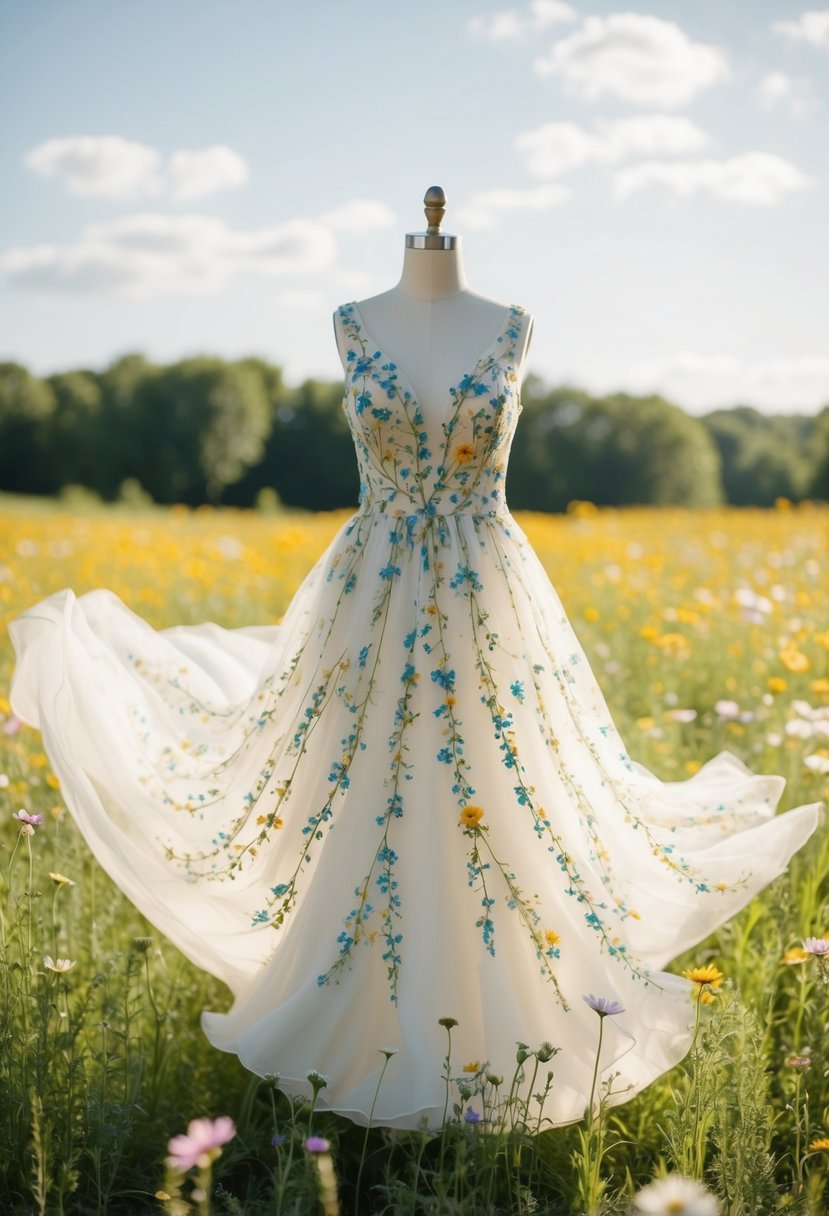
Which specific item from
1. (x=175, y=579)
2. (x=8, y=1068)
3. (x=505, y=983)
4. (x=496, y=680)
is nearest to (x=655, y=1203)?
(x=505, y=983)

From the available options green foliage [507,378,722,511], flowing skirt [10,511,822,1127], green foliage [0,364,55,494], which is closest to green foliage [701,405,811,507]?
green foliage [507,378,722,511]

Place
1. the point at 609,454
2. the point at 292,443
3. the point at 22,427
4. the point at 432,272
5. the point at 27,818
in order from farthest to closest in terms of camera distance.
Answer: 1. the point at 609,454
2. the point at 292,443
3. the point at 22,427
4. the point at 432,272
5. the point at 27,818

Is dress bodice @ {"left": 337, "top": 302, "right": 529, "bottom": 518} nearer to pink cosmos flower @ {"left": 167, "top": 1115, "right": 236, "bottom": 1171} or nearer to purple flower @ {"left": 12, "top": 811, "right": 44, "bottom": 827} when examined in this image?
purple flower @ {"left": 12, "top": 811, "right": 44, "bottom": 827}

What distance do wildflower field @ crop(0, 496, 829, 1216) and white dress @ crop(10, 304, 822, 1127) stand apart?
0.33 feet

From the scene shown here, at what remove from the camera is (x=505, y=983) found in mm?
1996

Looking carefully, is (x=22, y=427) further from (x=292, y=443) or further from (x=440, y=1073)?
(x=440, y=1073)

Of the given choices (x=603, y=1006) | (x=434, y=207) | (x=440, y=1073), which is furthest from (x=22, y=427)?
(x=603, y=1006)

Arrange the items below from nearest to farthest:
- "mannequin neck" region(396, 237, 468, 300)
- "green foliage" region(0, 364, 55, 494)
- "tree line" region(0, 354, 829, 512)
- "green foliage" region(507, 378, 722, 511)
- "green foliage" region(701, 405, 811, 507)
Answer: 1. "mannequin neck" region(396, 237, 468, 300)
2. "green foliage" region(0, 364, 55, 494)
3. "tree line" region(0, 354, 829, 512)
4. "green foliage" region(701, 405, 811, 507)
5. "green foliage" region(507, 378, 722, 511)

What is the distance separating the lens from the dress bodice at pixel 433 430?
84.8 inches

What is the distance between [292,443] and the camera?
26969 mm

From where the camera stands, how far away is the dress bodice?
215 centimetres

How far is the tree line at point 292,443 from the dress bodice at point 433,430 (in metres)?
21.5

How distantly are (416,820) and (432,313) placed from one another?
1.12 m

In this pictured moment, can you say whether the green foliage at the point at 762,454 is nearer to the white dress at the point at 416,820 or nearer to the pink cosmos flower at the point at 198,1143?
the white dress at the point at 416,820
